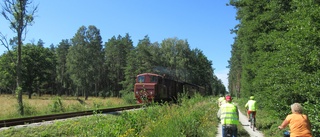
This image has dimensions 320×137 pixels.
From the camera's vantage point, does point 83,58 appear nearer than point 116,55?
Yes

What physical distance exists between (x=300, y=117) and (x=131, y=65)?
54.7 metres

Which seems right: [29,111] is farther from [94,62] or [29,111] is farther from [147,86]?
[94,62]

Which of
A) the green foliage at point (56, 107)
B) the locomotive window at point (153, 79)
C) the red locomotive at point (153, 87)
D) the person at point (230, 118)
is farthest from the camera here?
the locomotive window at point (153, 79)

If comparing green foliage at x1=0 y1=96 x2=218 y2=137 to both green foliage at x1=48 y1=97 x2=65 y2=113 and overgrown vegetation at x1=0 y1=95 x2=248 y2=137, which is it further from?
green foliage at x1=48 y1=97 x2=65 y2=113

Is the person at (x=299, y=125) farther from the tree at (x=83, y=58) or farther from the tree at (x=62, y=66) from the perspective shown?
the tree at (x=62, y=66)

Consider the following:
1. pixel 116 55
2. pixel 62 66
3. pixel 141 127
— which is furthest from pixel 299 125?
pixel 62 66

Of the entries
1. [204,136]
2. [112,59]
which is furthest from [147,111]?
[112,59]

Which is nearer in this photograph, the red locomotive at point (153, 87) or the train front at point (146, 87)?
the train front at point (146, 87)

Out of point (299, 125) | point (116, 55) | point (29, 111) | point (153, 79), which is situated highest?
point (116, 55)

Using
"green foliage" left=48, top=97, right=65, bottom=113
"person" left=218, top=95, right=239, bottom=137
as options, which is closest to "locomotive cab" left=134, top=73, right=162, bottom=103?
"green foliage" left=48, top=97, right=65, bottom=113

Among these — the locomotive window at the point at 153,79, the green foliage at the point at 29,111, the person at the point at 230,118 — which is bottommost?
the green foliage at the point at 29,111

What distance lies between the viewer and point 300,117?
568 centimetres

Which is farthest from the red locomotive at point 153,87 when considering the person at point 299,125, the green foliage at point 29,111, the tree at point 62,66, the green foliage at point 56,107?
the tree at point 62,66

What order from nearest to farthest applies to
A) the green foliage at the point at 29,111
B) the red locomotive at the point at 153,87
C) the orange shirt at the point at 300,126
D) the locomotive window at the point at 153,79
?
the orange shirt at the point at 300,126, the green foliage at the point at 29,111, the red locomotive at the point at 153,87, the locomotive window at the point at 153,79
